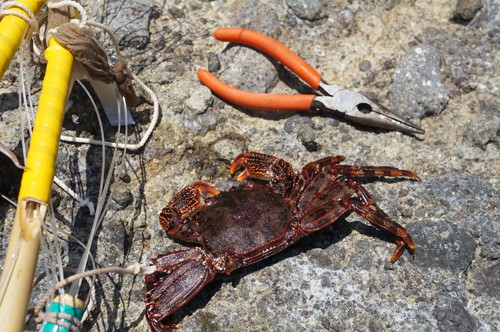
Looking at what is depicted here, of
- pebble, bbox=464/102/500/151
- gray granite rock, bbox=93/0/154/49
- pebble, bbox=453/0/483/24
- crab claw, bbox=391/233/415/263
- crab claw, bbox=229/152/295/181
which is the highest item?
gray granite rock, bbox=93/0/154/49

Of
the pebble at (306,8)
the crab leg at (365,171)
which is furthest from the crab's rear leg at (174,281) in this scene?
the pebble at (306,8)

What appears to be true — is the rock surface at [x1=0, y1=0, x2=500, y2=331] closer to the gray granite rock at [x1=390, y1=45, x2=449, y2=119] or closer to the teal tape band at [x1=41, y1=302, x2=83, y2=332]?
the gray granite rock at [x1=390, y1=45, x2=449, y2=119]

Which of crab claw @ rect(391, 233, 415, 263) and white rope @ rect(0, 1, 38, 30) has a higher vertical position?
white rope @ rect(0, 1, 38, 30)

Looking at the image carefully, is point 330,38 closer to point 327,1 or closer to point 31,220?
point 327,1

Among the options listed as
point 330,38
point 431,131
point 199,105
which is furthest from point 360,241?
point 330,38

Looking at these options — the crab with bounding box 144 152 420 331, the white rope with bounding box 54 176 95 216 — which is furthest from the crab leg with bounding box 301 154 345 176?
the white rope with bounding box 54 176 95 216

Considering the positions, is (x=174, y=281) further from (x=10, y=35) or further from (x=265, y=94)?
(x=10, y=35)

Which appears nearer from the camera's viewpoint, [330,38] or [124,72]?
[124,72]
